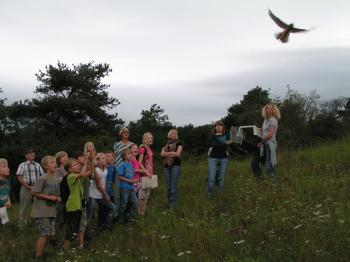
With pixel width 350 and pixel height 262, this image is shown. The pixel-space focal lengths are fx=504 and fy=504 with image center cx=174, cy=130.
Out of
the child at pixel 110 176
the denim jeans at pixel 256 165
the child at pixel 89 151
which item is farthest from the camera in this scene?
the denim jeans at pixel 256 165

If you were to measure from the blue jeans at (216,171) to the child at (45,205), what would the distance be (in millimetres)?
2808

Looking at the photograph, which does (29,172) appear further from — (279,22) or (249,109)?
(249,109)

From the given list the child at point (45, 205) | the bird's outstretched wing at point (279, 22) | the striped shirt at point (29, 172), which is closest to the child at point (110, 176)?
the child at point (45, 205)

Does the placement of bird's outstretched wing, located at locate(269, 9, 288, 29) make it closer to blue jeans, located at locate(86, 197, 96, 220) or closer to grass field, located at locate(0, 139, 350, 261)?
grass field, located at locate(0, 139, 350, 261)

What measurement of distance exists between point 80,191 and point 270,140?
3729 mm

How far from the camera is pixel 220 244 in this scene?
5.97 meters

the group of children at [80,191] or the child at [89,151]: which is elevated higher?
the child at [89,151]

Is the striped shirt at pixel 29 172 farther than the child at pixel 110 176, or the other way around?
the striped shirt at pixel 29 172

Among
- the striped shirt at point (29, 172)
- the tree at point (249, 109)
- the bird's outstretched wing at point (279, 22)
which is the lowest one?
the striped shirt at point (29, 172)

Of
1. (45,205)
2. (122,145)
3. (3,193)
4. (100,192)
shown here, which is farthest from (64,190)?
(122,145)

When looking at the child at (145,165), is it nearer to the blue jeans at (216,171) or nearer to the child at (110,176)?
the child at (110,176)

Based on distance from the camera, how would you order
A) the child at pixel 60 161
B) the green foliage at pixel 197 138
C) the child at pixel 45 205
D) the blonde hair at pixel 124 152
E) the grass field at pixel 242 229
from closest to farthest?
the grass field at pixel 242 229 < the child at pixel 45 205 < the child at pixel 60 161 < the blonde hair at pixel 124 152 < the green foliage at pixel 197 138

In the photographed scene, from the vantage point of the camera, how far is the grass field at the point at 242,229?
5.45 meters

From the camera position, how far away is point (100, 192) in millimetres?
8172
